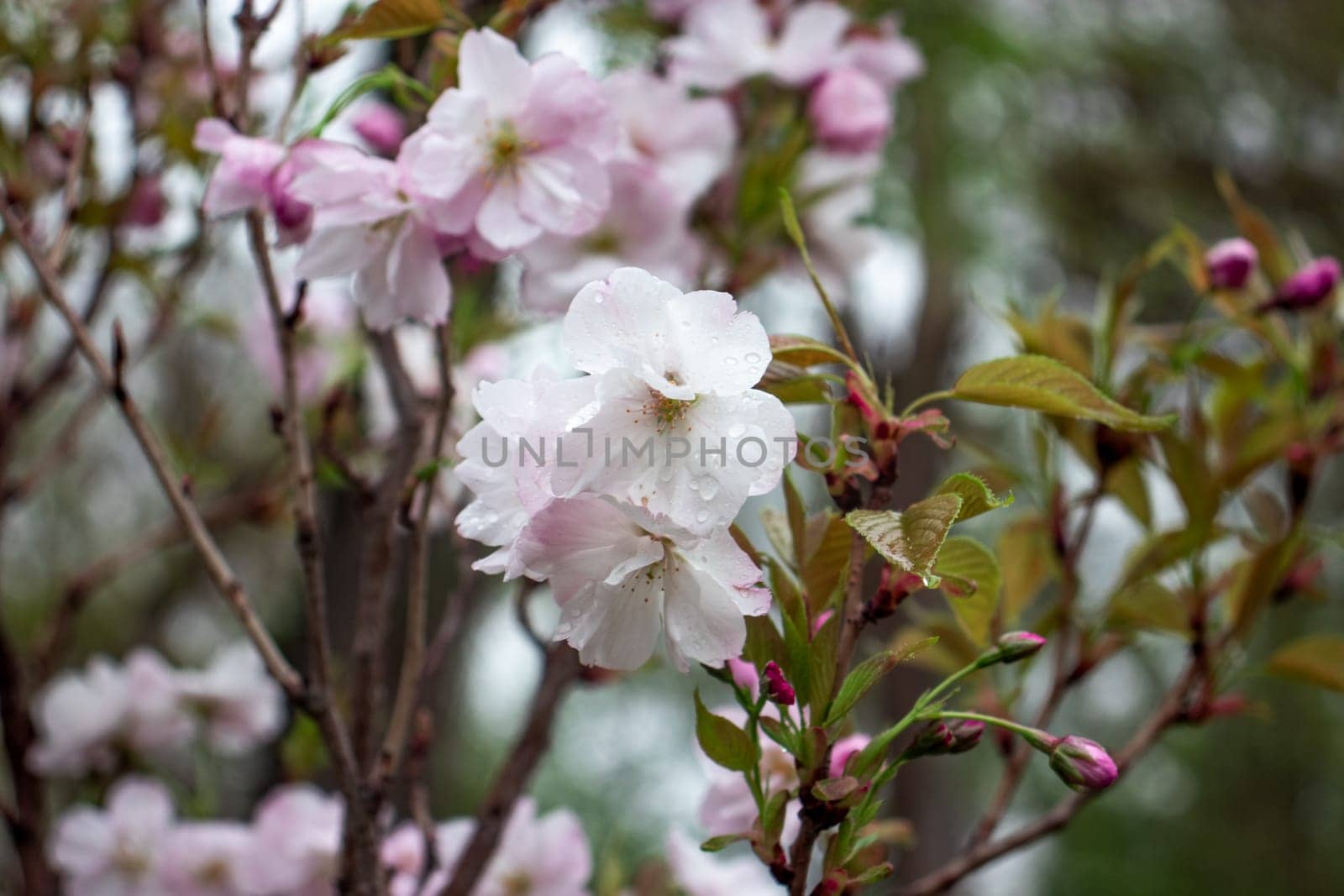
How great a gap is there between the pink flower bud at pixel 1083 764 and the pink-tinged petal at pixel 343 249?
0.40m

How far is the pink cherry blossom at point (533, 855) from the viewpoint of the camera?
2.43ft

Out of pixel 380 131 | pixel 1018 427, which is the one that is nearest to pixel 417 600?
pixel 380 131

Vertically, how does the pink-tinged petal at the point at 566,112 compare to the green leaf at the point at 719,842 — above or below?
above

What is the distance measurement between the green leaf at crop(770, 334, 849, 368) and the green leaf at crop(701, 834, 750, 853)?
20 centimetres

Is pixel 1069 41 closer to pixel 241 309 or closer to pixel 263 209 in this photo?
pixel 241 309

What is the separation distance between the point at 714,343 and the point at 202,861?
683 millimetres

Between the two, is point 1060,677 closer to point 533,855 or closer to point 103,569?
point 533,855

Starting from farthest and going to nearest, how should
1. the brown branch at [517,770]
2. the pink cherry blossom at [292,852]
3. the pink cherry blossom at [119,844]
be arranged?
the pink cherry blossom at [119,844] < the pink cherry blossom at [292,852] < the brown branch at [517,770]

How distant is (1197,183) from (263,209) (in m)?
3.68

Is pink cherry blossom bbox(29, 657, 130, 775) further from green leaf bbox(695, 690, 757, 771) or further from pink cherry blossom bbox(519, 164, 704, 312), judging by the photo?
green leaf bbox(695, 690, 757, 771)

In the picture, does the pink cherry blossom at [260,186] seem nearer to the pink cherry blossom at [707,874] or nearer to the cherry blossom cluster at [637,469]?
the cherry blossom cluster at [637,469]

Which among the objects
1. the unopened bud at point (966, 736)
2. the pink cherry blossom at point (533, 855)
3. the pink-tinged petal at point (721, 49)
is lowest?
the pink cherry blossom at point (533, 855)

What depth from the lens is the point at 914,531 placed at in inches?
16.2

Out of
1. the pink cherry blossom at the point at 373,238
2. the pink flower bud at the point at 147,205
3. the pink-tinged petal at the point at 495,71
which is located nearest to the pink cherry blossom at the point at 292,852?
the pink cherry blossom at the point at 373,238
